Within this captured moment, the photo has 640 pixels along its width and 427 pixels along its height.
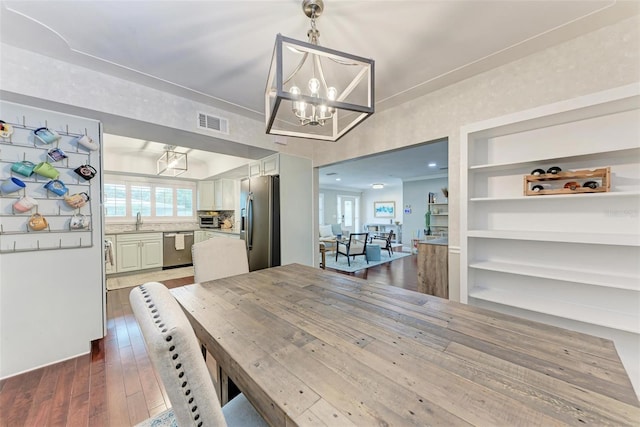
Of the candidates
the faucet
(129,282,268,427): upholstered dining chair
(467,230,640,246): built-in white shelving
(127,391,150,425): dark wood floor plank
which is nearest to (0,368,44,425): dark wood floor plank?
(127,391,150,425): dark wood floor plank

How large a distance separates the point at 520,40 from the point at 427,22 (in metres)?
0.78

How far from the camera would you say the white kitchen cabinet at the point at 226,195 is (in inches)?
220

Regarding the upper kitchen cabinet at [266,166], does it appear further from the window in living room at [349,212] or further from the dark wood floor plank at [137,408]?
the window in living room at [349,212]

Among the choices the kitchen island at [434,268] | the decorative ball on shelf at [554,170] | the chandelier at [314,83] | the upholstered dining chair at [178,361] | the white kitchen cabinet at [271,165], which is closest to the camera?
the upholstered dining chair at [178,361]

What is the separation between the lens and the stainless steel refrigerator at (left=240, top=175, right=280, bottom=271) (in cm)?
338

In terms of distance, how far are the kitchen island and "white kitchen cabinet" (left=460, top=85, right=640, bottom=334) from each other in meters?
0.37

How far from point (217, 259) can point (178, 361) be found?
5.16ft

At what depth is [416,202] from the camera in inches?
307

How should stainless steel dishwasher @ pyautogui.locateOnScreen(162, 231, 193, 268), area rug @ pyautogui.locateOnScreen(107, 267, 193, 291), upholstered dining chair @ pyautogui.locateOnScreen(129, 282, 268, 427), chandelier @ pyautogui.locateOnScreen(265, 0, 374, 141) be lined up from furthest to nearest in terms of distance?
1. stainless steel dishwasher @ pyautogui.locateOnScreen(162, 231, 193, 268)
2. area rug @ pyautogui.locateOnScreen(107, 267, 193, 291)
3. chandelier @ pyautogui.locateOnScreen(265, 0, 374, 141)
4. upholstered dining chair @ pyautogui.locateOnScreen(129, 282, 268, 427)

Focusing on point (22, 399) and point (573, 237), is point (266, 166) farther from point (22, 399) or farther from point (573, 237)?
point (573, 237)

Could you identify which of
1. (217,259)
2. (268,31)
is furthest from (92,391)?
(268,31)

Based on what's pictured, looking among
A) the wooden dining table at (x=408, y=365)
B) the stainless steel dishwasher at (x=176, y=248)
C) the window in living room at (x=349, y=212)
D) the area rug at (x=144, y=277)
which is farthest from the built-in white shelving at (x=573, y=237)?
the window in living room at (x=349, y=212)

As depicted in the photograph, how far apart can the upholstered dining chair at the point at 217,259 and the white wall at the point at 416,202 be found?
6.67 metres

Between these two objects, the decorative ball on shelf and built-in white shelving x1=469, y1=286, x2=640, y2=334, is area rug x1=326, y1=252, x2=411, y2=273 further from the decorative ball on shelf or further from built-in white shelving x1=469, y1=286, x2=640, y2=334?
the decorative ball on shelf
